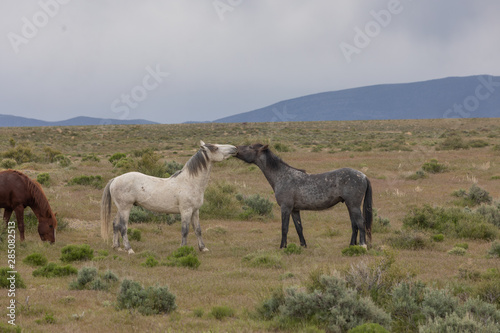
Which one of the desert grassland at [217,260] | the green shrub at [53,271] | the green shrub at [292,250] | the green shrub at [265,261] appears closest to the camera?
the desert grassland at [217,260]

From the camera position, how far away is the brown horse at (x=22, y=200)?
10.3m

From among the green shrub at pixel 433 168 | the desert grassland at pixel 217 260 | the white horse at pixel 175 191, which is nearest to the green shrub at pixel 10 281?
the desert grassland at pixel 217 260

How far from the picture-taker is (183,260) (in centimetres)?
866

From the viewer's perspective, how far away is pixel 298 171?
1041cm

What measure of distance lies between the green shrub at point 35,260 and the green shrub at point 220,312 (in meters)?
4.97

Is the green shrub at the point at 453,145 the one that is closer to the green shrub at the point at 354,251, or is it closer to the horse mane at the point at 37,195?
the green shrub at the point at 354,251

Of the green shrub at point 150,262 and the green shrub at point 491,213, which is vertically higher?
the green shrub at point 491,213

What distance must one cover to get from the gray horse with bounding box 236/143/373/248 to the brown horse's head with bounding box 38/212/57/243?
5164mm

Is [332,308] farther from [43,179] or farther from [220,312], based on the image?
[43,179]

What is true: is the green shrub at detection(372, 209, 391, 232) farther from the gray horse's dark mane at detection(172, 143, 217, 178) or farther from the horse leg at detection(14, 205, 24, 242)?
the horse leg at detection(14, 205, 24, 242)

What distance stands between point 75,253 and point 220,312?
190 inches

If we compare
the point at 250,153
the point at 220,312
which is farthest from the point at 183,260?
the point at 250,153

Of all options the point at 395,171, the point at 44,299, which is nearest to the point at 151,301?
the point at 44,299

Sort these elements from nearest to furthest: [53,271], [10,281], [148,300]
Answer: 1. [148,300]
2. [10,281]
3. [53,271]
